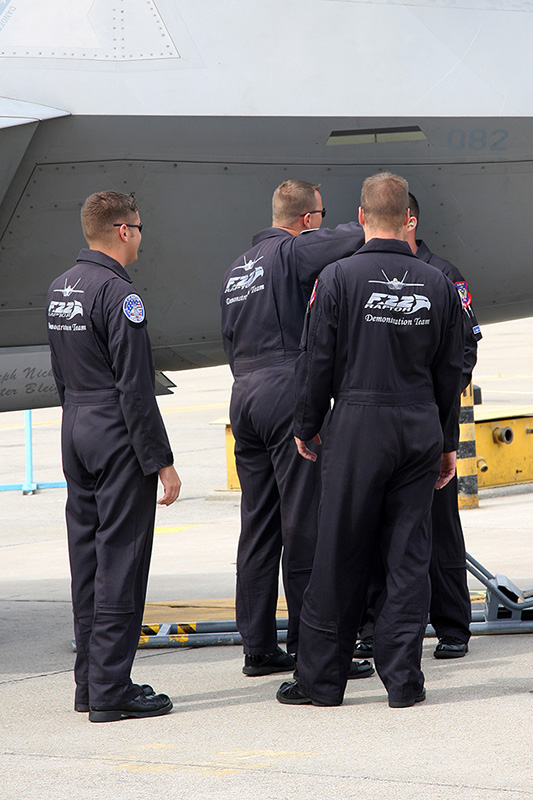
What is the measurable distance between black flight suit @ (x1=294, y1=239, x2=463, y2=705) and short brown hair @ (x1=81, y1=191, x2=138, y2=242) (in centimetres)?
85

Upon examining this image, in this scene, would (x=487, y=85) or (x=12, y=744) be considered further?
(x=487, y=85)

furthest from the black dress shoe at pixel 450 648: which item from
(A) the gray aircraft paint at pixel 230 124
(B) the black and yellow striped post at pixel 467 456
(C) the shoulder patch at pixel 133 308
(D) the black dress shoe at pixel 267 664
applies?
(B) the black and yellow striped post at pixel 467 456

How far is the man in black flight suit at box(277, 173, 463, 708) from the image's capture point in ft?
14.6

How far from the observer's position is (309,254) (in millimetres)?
4969

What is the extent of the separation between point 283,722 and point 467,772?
925 mm

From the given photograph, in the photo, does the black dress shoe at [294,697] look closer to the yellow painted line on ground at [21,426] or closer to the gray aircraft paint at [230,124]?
the gray aircraft paint at [230,124]

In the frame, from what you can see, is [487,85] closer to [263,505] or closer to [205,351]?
[205,351]

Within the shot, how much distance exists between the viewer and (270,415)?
16.2ft

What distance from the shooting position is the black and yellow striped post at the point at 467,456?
10250 mm

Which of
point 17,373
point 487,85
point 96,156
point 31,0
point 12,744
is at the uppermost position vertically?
point 31,0

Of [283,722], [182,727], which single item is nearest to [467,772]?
[283,722]

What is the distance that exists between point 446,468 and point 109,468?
4.52ft

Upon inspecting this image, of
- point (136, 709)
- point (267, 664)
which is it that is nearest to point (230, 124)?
point (267, 664)

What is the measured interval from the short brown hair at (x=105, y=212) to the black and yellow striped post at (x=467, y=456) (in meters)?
6.00
